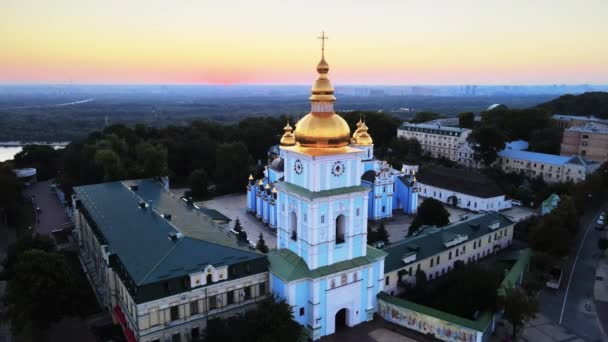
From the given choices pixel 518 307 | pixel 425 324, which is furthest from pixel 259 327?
pixel 518 307

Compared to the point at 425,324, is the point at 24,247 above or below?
→ above

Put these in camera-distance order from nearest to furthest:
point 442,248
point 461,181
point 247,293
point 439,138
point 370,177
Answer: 1. point 247,293
2. point 442,248
3. point 370,177
4. point 461,181
5. point 439,138

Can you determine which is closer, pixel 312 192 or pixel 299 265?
pixel 312 192

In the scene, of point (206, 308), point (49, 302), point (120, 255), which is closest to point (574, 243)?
point (206, 308)

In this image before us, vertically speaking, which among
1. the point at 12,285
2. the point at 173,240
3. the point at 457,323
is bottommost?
the point at 457,323

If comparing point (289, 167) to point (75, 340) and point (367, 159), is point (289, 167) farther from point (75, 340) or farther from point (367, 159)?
point (367, 159)

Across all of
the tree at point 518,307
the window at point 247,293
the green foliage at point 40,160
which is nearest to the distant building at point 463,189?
the tree at point 518,307

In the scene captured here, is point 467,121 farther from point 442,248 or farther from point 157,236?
point 157,236
